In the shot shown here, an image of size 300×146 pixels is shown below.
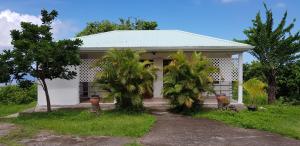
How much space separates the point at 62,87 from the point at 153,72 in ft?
14.6

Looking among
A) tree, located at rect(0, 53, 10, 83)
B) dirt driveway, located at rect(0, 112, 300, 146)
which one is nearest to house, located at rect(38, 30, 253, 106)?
tree, located at rect(0, 53, 10, 83)

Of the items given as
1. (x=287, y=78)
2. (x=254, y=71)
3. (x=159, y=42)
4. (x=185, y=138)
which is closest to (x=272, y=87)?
(x=287, y=78)

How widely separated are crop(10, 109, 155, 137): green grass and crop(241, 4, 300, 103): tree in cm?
867

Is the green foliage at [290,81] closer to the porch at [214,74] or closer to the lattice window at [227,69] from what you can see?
the porch at [214,74]

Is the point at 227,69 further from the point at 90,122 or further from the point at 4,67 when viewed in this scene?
the point at 4,67

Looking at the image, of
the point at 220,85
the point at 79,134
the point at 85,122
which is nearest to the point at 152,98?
the point at 220,85

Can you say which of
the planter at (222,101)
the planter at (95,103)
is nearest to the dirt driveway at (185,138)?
the planter at (222,101)

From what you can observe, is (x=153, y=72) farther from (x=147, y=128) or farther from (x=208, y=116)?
(x=147, y=128)

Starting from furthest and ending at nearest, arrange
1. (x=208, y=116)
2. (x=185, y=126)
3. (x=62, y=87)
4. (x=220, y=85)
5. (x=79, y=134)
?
(x=220, y=85)
(x=62, y=87)
(x=208, y=116)
(x=185, y=126)
(x=79, y=134)

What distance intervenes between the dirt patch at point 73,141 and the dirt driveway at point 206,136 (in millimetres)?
633

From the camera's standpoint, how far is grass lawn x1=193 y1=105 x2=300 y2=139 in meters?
11.2

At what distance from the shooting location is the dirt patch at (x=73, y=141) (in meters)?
9.23

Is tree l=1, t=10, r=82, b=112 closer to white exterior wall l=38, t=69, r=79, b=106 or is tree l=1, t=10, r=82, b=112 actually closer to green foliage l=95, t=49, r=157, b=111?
green foliage l=95, t=49, r=157, b=111

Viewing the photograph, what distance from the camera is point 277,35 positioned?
65.6 ft
